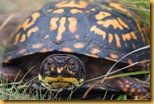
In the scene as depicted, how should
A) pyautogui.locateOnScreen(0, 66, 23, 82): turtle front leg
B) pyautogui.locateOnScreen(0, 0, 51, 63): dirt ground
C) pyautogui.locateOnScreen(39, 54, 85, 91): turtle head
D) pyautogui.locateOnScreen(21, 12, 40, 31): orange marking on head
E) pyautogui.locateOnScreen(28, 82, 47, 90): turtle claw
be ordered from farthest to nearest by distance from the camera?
pyautogui.locateOnScreen(0, 0, 51, 63): dirt ground < pyautogui.locateOnScreen(21, 12, 40, 31): orange marking on head < pyautogui.locateOnScreen(0, 66, 23, 82): turtle front leg < pyautogui.locateOnScreen(28, 82, 47, 90): turtle claw < pyautogui.locateOnScreen(39, 54, 85, 91): turtle head

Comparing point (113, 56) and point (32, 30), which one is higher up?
point (32, 30)

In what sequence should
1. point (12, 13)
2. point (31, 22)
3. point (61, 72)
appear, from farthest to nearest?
1. point (12, 13)
2. point (31, 22)
3. point (61, 72)

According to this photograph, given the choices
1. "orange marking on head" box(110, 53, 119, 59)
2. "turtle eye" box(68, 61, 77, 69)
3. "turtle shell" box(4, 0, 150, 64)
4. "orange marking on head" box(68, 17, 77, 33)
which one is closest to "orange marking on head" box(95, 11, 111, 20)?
"turtle shell" box(4, 0, 150, 64)

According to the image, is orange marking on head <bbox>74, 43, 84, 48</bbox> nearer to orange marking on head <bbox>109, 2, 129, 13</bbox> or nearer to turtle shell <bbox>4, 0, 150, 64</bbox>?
turtle shell <bbox>4, 0, 150, 64</bbox>

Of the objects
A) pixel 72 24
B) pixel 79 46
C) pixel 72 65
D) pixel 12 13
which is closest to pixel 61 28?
pixel 72 24

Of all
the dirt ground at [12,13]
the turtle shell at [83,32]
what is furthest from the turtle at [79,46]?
the dirt ground at [12,13]

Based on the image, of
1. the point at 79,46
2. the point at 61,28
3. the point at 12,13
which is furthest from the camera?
the point at 12,13

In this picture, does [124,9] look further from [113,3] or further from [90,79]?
[90,79]

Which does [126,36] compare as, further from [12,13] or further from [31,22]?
[12,13]
